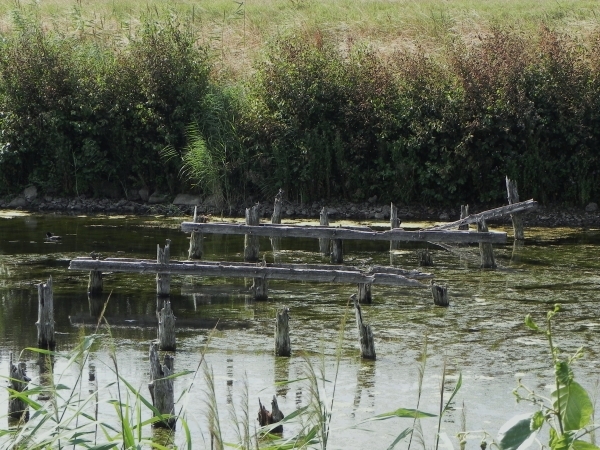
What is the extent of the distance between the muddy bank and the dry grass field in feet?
17.1

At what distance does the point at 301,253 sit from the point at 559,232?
646cm

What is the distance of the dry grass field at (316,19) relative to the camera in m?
31.0

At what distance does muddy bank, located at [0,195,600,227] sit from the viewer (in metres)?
25.2

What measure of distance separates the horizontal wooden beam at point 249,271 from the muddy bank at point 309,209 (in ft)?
34.9

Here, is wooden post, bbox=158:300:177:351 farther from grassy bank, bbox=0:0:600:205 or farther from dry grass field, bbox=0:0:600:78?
dry grass field, bbox=0:0:600:78

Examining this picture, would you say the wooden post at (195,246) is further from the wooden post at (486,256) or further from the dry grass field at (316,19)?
the dry grass field at (316,19)

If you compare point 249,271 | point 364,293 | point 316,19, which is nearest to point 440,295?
point 364,293

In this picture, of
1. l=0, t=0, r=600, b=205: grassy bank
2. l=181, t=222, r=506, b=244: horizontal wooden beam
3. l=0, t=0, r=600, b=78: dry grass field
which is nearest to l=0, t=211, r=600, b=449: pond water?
l=181, t=222, r=506, b=244: horizontal wooden beam

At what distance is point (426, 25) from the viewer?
1278 inches

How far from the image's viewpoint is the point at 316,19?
33438 mm

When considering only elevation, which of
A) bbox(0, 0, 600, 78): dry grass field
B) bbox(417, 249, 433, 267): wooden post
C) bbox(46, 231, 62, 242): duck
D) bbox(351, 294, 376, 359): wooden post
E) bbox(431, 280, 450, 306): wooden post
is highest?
bbox(0, 0, 600, 78): dry grass field

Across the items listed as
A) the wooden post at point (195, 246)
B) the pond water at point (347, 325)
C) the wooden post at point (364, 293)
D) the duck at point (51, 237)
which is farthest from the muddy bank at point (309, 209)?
the wooden post at point (364, 293)

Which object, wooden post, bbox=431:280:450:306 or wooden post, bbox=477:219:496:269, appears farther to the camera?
wooden post, bbox=477:219:496:269

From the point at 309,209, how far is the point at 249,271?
38.0ft
